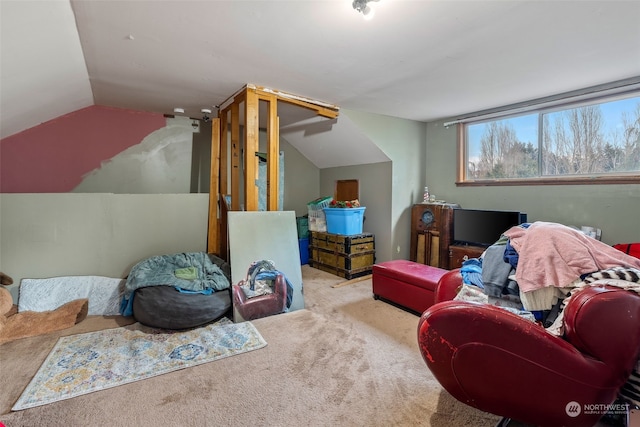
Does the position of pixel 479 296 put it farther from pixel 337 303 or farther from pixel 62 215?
pixel 62 215

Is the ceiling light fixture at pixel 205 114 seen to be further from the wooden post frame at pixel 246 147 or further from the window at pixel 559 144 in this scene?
the window at pixel 559 144

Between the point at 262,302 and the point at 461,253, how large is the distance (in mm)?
2511

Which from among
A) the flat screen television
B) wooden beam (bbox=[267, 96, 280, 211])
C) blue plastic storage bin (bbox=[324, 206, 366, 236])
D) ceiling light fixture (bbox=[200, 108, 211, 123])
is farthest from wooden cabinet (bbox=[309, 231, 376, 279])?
ceiling light fixture (bbox=[200, 108, 211, 123])

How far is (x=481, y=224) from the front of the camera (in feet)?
11.9

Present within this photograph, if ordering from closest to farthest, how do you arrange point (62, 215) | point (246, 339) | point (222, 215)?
point (246, 339) → point (62, 215) → point (222, 215)

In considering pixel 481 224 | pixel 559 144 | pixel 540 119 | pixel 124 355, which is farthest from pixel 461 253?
pixel 124 355

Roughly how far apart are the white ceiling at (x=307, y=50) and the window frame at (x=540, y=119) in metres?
0.15

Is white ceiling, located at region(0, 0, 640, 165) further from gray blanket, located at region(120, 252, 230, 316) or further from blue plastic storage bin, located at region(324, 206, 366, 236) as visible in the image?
gray blanket, located at region(120, 252, 230, 316)

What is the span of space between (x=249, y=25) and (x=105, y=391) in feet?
7.75

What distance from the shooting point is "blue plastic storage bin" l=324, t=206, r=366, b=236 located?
4.05m

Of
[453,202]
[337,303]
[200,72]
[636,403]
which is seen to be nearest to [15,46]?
[200,72]

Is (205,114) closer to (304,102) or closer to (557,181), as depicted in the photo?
(304,102)

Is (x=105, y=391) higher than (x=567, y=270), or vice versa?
(x=567, y=270)

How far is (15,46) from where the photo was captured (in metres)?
1.79
